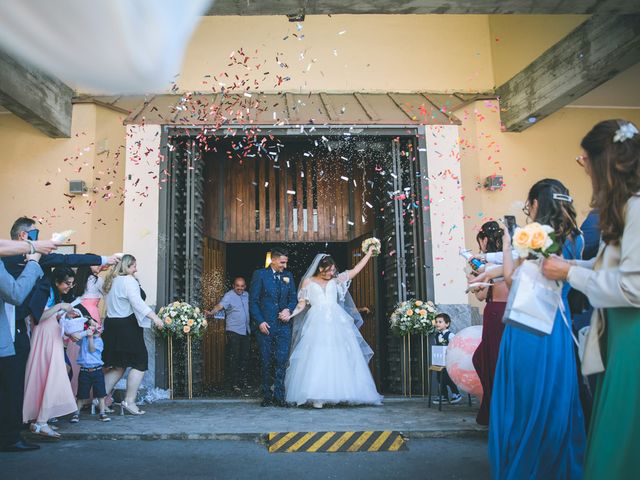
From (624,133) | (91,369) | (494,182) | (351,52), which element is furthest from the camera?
(351,52)

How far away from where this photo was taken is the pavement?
19.3 feet

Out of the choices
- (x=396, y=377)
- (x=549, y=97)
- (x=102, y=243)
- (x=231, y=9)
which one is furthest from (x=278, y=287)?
(x=549, y=97)

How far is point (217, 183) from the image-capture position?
11.0m

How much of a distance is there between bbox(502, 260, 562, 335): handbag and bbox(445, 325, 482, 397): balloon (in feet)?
10.7

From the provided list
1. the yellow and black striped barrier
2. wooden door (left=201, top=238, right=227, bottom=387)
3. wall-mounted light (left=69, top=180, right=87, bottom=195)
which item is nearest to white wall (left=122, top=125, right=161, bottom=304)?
wall-mounted light (left=69, top=180, right=87, bottom=195)

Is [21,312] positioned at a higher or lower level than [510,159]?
lower

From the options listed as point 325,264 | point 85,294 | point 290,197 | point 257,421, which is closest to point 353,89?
point 290,197

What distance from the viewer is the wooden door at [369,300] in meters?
10.5

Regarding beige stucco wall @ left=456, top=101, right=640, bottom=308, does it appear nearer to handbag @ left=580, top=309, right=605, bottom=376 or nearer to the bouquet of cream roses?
the bouquet of cream roses

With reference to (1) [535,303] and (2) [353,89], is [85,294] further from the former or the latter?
(1) [535,303]

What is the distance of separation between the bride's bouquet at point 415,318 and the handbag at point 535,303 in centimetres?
548

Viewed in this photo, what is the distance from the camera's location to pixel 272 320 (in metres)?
8.24

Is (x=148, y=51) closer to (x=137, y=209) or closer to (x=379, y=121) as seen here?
(x=137, y=209)

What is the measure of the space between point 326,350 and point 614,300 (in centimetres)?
559
